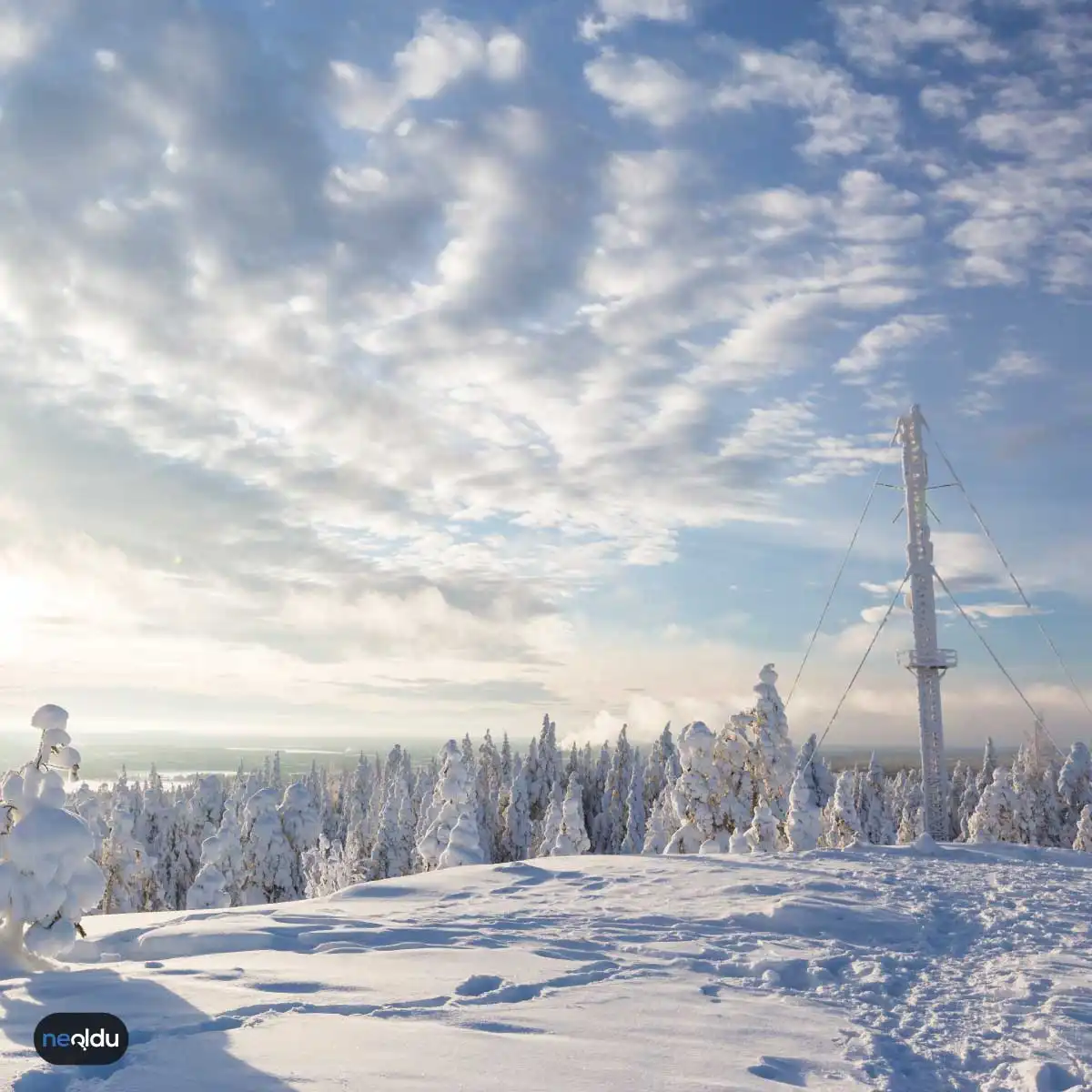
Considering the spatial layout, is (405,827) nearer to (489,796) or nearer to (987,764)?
(489,796)

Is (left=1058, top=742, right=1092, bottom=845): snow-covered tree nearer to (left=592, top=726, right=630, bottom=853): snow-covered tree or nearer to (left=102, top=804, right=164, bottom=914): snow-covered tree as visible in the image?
(left=592, top=726, right=630, bottom=853): snow-covered tree

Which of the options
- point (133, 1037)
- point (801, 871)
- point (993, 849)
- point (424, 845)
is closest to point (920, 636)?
point (993, 849)

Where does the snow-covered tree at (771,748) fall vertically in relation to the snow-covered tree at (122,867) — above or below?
above

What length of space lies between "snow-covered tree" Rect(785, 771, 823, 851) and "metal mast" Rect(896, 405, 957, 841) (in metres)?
10.1

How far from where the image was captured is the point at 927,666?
2100 cm

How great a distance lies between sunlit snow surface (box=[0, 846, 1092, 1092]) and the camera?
220 inches

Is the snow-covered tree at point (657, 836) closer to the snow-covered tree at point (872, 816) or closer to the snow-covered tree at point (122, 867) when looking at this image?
the snow-covered tree at point (872, 816)

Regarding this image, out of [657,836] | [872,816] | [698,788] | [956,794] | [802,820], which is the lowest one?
[872,816]

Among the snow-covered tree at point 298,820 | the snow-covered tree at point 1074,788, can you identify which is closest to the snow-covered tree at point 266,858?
the snow-covered tree at point 298,820

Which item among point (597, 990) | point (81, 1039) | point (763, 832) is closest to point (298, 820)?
point (763, 832)

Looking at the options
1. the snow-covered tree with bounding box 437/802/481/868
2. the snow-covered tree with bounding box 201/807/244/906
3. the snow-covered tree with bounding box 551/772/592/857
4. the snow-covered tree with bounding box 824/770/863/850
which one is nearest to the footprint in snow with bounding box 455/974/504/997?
the snow-covered tree with bounding box 437/802/481/868

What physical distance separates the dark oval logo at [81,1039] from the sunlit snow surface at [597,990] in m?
0.12

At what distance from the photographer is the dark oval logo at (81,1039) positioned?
5555mm

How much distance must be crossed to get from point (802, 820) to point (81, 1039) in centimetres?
2953
